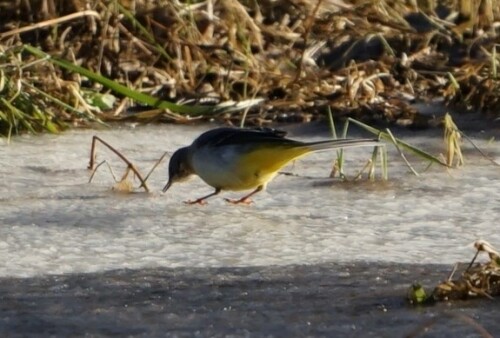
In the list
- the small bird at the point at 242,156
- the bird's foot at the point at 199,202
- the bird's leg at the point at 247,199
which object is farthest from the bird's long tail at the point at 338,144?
the bird's foot at the point at 199,202

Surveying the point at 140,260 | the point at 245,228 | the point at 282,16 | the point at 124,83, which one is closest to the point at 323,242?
the point at 245,228

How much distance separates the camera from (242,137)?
226 inches

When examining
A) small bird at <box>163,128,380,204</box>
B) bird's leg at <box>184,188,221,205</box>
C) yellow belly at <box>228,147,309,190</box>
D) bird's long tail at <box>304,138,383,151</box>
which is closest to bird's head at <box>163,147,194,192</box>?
small bird at <box>163,128,380,204</box>

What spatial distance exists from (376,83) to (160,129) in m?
1.58

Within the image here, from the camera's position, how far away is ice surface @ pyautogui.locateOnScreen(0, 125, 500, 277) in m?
4.73

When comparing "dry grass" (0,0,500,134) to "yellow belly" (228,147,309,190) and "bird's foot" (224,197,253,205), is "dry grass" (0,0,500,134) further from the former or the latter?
"yellow belly" (228,147,309,190)

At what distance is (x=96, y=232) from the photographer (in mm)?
5113

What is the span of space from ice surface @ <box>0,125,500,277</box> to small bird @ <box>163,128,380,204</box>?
4.3 inches

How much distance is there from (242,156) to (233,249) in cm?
92

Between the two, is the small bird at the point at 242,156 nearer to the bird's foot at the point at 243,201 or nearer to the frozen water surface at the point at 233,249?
the bird's foot at the point at 243,201

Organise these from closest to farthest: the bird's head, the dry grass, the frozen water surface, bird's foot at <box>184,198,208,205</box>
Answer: the frozen water surface < bird's foot at <box>184,198,208,205</box> < the bird's head < the dry grass

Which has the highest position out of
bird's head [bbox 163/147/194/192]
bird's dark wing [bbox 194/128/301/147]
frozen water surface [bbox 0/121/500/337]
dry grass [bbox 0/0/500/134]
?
dry grass [bbox 0/0/500/134]

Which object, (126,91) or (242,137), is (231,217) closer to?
(242,137)

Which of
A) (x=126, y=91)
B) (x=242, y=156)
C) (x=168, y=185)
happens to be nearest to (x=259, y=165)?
(x=242, y=156)
